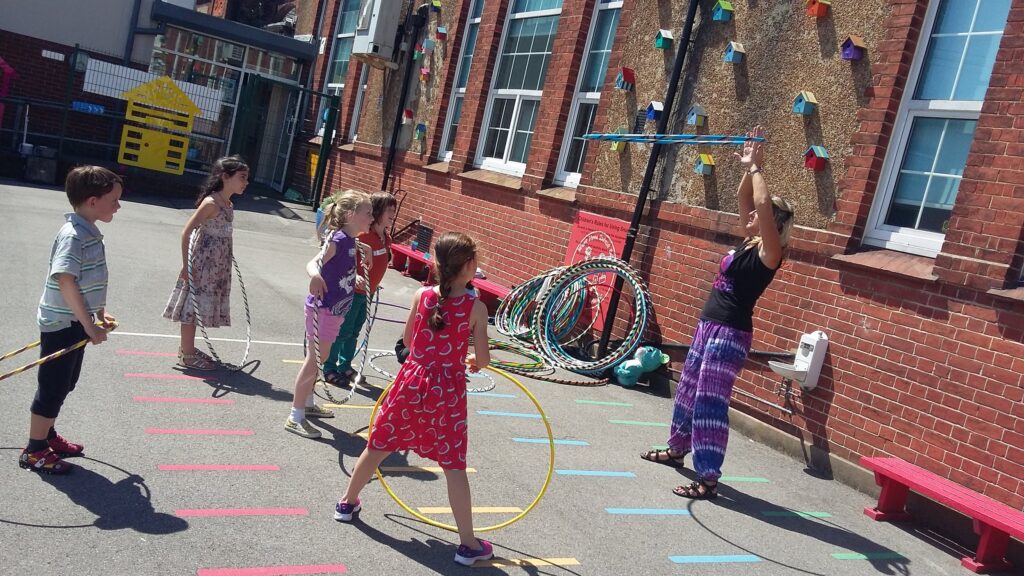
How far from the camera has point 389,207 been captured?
6371 mm

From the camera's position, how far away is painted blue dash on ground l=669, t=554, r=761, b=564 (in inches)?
179

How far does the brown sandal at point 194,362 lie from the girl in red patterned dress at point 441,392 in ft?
9.32

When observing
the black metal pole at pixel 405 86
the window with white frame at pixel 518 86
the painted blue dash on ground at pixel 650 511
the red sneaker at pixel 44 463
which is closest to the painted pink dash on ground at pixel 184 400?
the red sneaker at pixel 44 463

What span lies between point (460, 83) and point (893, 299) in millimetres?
9059

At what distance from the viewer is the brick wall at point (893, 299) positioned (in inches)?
220

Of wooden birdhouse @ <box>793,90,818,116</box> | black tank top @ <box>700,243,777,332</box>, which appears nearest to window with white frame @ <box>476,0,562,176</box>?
wooden birdhouse @ <box>793,90,818,116</box>

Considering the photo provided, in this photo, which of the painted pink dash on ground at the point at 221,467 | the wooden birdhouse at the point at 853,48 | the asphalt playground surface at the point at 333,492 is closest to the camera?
the asphalt playground surface at the point at 333,492

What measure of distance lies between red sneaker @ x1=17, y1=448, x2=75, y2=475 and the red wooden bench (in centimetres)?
490

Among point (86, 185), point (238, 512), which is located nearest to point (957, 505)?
point (238, 512)

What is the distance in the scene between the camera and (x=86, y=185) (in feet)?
13.9

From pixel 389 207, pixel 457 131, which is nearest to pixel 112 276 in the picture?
pixel 389 207

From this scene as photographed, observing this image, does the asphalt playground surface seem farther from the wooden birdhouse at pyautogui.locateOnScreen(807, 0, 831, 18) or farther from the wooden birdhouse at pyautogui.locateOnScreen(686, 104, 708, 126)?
the wooden birdhouse at pyautogui.locateOnScreen(807, 0, 831, 18)

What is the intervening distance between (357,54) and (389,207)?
33.8ft

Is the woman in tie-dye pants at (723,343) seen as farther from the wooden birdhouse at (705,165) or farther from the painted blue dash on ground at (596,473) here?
the wooden birdhouse at (705,165)
